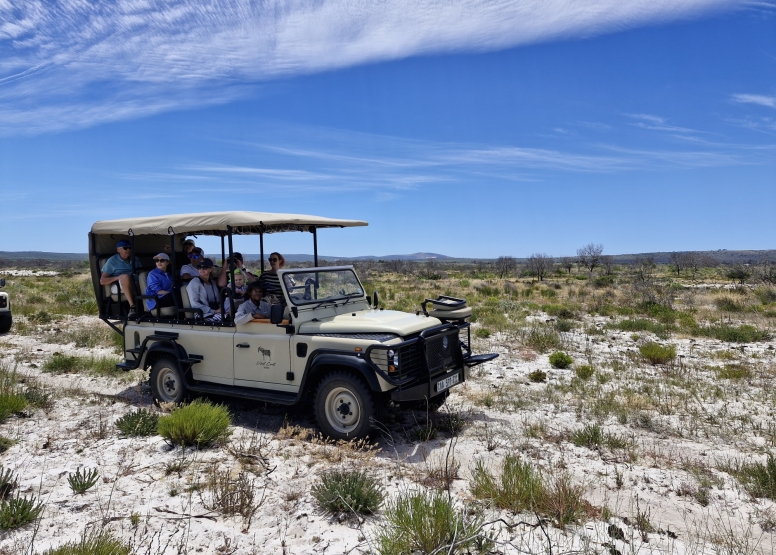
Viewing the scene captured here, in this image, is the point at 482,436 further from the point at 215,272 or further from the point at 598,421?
the point at 215,272

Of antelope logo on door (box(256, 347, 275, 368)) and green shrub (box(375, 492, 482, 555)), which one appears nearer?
green shrub (box(375, 492, 482, 555))

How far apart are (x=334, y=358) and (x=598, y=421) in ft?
12.5

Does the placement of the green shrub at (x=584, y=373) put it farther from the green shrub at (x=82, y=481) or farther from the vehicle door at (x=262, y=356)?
the green shrub at (x=82, y=481)

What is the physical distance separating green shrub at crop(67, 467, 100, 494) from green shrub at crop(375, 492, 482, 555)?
292 centimetres

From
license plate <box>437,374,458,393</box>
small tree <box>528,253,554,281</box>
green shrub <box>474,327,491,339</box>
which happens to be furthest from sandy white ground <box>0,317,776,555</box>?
small tree <box>528,253,554,281</box>

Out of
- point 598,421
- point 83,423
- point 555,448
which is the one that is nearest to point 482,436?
point 555,448

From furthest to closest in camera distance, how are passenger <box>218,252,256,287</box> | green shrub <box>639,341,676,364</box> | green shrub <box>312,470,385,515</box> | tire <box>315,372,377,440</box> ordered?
green shrub <box>639,341,676,364</box> < passenger <box>218,252,256,287</box> < tire <box>315,372,377,440</box> < green shrub <box>312,470,385,515</box>

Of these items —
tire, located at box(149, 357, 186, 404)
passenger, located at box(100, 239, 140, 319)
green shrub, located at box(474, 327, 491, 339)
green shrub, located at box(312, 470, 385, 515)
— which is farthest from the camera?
green shrub, located at box(474, 327, 491, 339)

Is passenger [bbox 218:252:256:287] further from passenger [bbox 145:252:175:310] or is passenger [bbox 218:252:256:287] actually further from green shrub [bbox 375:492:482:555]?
green shrub [bbox 375:492:482:555]

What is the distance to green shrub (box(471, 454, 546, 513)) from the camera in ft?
15.7

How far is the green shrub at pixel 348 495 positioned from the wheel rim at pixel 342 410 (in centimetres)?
143

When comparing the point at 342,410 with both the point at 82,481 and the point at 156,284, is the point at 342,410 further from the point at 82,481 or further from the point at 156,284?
the point at 156,284

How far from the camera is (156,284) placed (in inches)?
329

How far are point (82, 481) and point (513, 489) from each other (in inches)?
159
